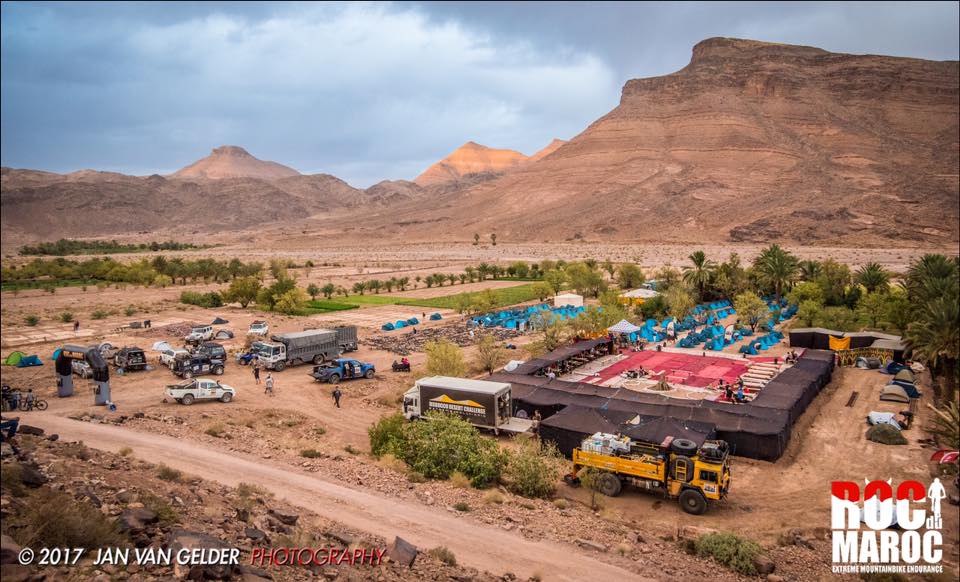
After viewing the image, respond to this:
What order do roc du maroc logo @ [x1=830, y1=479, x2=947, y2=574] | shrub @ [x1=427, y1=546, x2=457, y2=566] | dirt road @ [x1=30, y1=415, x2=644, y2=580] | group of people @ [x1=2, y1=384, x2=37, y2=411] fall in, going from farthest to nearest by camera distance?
group of people @ [x1=2, y1=384, x2=37, y2=411] < roc du maroc logo @ [x1=830, y1=479, x2=947, y2=574] < dirt road @ [x1=30, y1=415, x2=644, y2=580] < shrub @ [x1=427, y1=546, x2=457, y2=566]

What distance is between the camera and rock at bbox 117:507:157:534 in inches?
455

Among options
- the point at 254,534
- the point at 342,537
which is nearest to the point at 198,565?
the point at 254,534

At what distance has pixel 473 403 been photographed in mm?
23656

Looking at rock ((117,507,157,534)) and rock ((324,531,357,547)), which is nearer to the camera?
rock ((117,507,157,534))

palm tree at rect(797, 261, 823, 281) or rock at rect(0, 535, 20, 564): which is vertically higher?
rock at rect(0, 535, 20, 564)

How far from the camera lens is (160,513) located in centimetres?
1255

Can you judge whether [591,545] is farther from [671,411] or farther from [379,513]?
[671,411]

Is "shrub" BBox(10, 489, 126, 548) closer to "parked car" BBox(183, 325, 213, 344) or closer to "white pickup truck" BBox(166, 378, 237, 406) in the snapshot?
"white pickup truck" BBox(166, 378, 237, 406)

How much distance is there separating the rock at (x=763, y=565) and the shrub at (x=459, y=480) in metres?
8.15

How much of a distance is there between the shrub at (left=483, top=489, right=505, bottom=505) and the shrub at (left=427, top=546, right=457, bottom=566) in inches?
148

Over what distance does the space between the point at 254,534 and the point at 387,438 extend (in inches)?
342

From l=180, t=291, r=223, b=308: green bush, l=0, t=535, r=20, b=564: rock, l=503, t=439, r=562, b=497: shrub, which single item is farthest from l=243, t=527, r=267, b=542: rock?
l=180, t=291, r=223, b=308: green bush

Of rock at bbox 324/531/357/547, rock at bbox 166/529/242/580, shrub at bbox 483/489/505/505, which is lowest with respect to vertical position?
shrub at bbox 483/489/505/505

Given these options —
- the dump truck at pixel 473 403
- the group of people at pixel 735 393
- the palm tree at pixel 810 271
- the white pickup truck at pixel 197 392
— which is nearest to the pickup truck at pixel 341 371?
the white pickup truck at pixel 197 392
